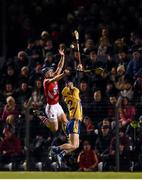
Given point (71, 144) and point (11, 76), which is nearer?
point (71, 144)

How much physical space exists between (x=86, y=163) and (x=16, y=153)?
1658mm

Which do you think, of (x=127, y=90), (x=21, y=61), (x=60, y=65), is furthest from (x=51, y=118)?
(x=21, y=61)

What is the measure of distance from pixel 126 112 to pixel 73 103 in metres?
1.13

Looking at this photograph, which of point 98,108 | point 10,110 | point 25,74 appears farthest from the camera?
point 25,74

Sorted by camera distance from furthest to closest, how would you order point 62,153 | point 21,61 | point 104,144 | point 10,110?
point 21,61, point 10,110, point 104,144, point 62,153

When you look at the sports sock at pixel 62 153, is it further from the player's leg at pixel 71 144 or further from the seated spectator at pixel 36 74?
the seated spectator at pixel 36 74

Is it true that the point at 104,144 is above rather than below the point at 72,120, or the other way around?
below

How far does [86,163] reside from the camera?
64.4ft

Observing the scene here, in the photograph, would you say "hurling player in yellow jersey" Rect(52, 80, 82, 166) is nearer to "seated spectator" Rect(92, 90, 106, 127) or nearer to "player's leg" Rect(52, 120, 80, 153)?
"player's leg" Rect(52, 120, 80, 153)

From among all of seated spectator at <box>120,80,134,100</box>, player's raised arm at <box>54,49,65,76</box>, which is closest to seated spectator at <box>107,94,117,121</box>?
seated spectator at <box>120,80,134,100</box>

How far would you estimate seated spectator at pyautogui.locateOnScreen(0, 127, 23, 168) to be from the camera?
66.6 ft

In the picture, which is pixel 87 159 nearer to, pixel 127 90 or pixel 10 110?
pixel 127 90

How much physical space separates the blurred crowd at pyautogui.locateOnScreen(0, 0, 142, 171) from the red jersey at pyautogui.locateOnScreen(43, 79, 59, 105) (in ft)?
0.84

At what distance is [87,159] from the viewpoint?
19594mm
